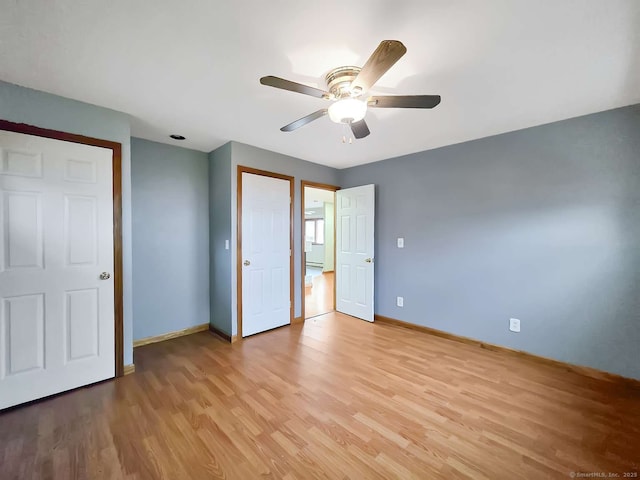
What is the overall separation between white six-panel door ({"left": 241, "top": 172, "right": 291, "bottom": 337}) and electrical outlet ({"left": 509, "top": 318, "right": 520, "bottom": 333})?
2.64 m

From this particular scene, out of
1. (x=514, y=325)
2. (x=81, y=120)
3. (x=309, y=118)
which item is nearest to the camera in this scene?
(x=309, y=118)

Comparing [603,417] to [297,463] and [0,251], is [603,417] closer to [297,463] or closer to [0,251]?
[297,463]

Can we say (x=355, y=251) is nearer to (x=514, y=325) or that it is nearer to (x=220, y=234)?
(x=220, y=234)

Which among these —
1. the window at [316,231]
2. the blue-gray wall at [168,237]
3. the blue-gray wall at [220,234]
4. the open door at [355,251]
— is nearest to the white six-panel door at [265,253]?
the blue-gray wall at [220,234]

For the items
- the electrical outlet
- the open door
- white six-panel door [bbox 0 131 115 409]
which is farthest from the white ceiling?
the electrical outlet

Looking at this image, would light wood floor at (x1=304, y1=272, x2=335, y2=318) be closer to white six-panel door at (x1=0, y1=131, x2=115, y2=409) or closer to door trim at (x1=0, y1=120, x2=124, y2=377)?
door trim at (x1=0, y1=120, x2=124, y2=377)

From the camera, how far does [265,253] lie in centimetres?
339

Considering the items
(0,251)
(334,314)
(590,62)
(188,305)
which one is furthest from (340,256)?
(0,251)

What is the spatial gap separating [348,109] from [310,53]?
39cm

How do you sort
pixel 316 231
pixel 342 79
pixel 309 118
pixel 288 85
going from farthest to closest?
pixel 316 231, pixel 309 118, pixel 342 79, pixel 288 85

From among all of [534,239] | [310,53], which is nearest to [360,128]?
[310,53]

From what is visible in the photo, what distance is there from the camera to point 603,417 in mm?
1828

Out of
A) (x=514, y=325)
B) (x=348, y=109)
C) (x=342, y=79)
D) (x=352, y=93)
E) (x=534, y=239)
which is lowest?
(x=514, y=325)

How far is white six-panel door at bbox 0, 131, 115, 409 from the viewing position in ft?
6.15
